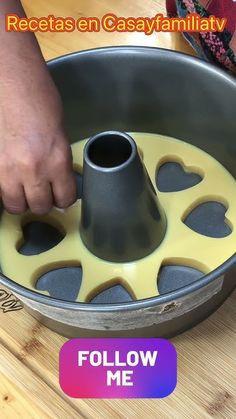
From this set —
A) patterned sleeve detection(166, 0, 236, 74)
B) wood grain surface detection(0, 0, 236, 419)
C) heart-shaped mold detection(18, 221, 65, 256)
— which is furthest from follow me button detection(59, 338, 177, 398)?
patterned sleeve detection(166, 0, 236, 74)

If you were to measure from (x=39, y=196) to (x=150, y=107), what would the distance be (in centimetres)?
21

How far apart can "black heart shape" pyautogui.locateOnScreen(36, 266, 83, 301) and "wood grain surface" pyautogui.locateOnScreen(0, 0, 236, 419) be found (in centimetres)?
3

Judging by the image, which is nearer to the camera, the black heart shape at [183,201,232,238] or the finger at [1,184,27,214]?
the finger at [1,184,27,214]

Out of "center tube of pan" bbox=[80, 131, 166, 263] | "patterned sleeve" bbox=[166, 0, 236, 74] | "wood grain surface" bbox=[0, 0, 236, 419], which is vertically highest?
"patterned sleeve" bbox=[166, 0, 236, 74]

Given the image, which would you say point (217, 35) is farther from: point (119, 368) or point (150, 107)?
point (119, 368)

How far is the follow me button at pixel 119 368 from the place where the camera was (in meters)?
0.51

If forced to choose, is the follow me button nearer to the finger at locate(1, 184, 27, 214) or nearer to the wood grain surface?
the wood grain surface

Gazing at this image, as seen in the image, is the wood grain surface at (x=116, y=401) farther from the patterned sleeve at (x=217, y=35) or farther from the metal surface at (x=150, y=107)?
the patterned sleeve at (x=217, y=35)

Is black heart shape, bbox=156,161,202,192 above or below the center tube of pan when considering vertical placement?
below

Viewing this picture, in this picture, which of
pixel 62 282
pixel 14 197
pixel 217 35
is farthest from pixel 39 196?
pixel 217 35

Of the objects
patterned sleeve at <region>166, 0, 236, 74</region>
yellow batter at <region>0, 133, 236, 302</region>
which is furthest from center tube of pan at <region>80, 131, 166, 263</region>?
patterned sleeve at <region>166, 0, 236, 74</region>

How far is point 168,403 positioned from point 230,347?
0.07m

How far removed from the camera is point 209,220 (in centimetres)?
61

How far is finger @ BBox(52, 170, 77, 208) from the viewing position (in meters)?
0.47
